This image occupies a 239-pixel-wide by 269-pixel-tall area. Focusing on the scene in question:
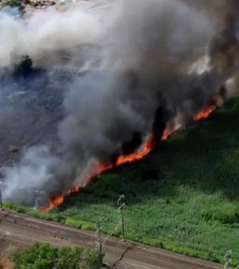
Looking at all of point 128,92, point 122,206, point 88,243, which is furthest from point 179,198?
point 128,92

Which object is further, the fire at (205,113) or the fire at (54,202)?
the fire at (205,113)

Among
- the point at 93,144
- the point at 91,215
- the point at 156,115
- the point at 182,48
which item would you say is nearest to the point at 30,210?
the point at 91,215

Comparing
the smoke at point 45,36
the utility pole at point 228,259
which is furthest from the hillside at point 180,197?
the smoke at point 45,36

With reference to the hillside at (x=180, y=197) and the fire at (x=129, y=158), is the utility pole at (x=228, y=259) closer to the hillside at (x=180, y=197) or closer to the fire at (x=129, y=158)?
the hillside at (x=180, y=197)

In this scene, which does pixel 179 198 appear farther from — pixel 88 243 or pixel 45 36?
pixel 45 36

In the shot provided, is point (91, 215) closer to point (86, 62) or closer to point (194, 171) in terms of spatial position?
point (194, 171)

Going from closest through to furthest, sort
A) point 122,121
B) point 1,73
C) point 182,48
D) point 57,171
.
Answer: point 57,171 < point 122,121 < point 182,48 < point 1,73
